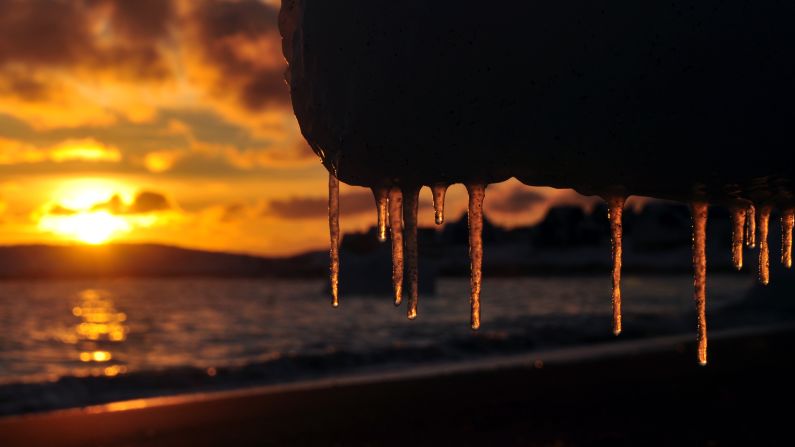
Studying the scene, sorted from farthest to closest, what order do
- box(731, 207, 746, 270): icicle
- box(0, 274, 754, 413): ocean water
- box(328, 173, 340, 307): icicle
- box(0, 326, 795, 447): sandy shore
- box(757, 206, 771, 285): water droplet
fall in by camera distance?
box(0, 274, 754, 413): ocean water
box(0, 326, 795, 447): sandy shore
box(328, 173, 340, 307): icicle
box(757, 206, 771, 285): water droplet
box(731, 207, 746, 270): icicle

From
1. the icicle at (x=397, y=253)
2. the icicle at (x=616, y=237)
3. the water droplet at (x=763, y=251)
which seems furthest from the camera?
the icicle at (x=397, y=253)

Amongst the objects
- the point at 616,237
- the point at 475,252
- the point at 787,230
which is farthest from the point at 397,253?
the point at 787,230

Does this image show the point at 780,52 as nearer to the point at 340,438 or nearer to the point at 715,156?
Result: the point at 715,156

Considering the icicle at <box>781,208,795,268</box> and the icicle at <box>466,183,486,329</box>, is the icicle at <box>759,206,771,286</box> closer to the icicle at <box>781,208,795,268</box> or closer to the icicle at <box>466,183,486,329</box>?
the icicle at <box>781,208,795,268</box>

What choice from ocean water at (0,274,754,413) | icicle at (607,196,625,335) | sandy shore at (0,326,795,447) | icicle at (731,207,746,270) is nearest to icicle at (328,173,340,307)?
icicle at (607,196,625,335)

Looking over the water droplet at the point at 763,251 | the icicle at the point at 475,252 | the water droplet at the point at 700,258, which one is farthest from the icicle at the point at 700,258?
the icicle at the point at 475,252

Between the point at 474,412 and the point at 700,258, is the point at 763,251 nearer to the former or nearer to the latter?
the point at 700,258

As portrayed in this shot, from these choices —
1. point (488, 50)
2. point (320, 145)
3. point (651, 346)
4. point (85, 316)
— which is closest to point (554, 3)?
point (488, 50)

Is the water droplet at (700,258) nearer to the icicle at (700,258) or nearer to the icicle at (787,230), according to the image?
the icicle at (700,258)

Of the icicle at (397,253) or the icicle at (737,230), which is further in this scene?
the icicle at (397,253)
